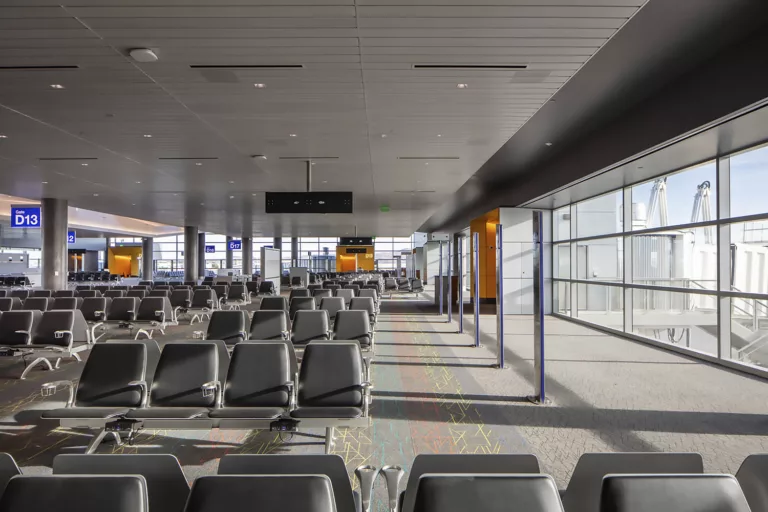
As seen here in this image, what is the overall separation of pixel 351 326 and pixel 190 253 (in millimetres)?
20136

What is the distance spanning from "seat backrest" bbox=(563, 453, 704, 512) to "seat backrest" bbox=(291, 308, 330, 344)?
14.7 ft

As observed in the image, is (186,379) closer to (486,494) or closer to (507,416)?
(507,416)

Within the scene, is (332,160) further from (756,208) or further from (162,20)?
(756,208)

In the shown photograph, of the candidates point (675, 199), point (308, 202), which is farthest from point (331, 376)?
point (675, 199)

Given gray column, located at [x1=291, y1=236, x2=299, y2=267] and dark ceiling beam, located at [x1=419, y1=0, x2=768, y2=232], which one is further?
gray column, located at [x1=291, y1=236, x2=299, y2=267]

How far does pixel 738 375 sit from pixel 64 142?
1044cm

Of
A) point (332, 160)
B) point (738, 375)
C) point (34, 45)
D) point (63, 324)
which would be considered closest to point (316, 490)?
point (34, 45)

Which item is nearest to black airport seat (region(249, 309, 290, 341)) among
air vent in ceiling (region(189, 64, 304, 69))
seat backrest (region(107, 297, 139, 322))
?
air vent in ceiling (region(189, 64, 304, 69))

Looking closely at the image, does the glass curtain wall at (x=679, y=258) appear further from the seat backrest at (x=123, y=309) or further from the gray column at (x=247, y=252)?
the gray column at (x=247, y=252)

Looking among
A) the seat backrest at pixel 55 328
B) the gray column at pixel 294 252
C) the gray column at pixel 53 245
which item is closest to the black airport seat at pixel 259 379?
the seat backrest at pixel 55 328

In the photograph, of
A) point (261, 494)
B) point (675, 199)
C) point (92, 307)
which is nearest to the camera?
point (261, 494)

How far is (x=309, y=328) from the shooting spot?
20.4ft

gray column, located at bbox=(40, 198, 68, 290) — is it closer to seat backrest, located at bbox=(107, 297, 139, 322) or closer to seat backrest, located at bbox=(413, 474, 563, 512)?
seat backrest, located at bbox=(107, 297, 139, 322)

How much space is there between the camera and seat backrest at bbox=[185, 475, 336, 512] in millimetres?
1520
